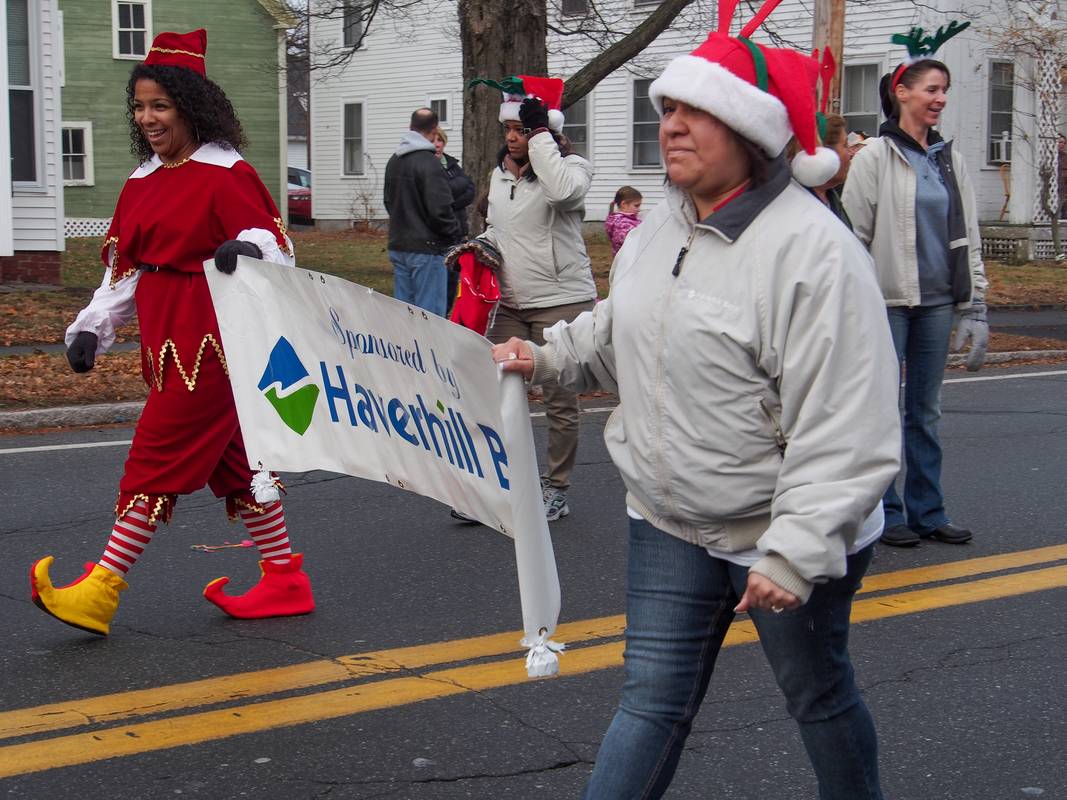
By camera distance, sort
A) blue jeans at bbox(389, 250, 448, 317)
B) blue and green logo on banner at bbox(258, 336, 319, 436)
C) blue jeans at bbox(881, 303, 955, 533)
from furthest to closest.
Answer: blue jeans at bbox(389, 250, 448, 317) < blue jeans at bbox(881, 303, 955, 533) < blue and green logo on banner at bbox(258, 336, 319, 436)

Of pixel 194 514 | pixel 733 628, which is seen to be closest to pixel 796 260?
pixel 733 628

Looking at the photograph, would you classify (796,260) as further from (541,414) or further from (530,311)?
(541,414)

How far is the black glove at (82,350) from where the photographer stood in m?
5.04

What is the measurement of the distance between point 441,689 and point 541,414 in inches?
225

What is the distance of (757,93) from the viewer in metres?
2.83

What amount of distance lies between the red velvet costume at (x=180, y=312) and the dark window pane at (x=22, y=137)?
492 inches

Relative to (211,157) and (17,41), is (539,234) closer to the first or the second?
(211,157)

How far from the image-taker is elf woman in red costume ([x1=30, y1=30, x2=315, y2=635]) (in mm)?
4863

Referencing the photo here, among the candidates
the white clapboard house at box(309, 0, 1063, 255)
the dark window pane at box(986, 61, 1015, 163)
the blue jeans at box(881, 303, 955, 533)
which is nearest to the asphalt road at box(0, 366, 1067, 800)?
the blue jeans at box(881, 303, 955, 533)

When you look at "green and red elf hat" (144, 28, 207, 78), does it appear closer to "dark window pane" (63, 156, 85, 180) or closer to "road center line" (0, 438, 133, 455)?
"road center line" (0, 438, 133, 455)

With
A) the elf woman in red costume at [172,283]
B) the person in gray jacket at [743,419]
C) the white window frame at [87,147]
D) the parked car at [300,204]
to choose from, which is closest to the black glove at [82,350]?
the elf woman in red costume at [172,283]

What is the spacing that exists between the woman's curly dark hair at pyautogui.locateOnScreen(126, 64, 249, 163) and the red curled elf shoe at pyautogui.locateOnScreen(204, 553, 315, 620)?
58.0 inches

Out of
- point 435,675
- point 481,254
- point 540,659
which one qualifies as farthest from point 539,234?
point 540,659

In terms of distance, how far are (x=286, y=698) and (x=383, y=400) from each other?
44.3 inches
